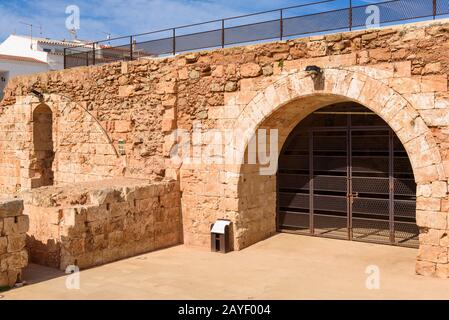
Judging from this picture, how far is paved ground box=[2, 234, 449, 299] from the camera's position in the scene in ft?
20.0

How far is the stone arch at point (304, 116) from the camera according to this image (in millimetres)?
6711

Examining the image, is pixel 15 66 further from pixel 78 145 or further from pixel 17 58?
pixel 78 145

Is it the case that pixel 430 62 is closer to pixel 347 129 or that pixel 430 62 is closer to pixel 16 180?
pixel 347 129

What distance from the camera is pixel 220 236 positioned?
334 inches

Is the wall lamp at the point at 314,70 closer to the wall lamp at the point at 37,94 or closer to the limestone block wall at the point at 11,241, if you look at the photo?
the limestone block wall at the point at 11,241

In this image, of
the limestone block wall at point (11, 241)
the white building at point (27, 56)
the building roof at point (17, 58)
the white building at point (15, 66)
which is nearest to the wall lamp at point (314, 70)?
the limestone block wall at point (11, 241)

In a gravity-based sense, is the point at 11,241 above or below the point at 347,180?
below

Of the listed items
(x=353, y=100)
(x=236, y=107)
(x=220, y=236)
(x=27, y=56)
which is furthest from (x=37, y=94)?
(x=27, y=56)


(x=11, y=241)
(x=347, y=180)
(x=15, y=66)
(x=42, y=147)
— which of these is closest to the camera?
(x=11, y=241)

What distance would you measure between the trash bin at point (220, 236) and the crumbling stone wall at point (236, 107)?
7.5 inches

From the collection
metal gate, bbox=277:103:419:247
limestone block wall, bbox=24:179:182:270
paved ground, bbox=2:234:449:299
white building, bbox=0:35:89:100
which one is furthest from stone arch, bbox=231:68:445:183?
white building, bbox=0:35:89:100

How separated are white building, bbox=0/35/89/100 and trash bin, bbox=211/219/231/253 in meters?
19.3

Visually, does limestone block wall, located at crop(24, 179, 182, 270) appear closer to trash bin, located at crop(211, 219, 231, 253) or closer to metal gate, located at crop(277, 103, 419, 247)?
trash bin, located at crop(211, 219, 231, 253)

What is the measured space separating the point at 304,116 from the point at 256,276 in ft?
11.2
